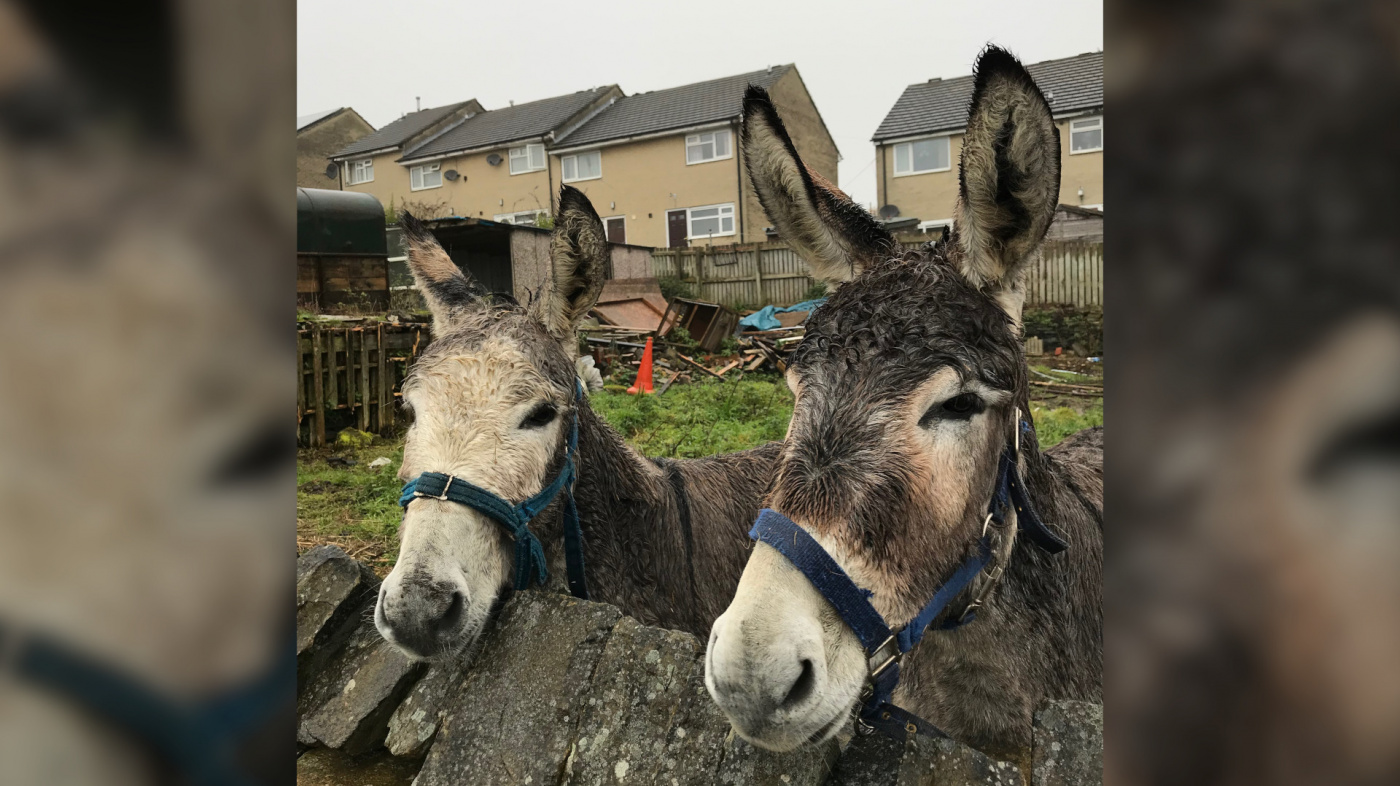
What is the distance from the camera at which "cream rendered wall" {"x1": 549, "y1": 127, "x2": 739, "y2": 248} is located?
75.7ft

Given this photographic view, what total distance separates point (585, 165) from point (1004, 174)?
83.5 feet

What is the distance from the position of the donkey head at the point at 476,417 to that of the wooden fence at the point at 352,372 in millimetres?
4496

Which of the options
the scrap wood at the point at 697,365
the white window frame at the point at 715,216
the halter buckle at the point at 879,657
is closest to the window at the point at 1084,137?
the halter buckle at the point at 879,657

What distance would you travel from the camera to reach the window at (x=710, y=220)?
23219 mm

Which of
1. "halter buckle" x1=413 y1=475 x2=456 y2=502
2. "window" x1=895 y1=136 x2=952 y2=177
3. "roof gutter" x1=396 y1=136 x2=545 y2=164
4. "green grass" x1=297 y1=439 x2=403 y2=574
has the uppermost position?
"roof gutter" x1=396 y1=136 x2=545 y2=164

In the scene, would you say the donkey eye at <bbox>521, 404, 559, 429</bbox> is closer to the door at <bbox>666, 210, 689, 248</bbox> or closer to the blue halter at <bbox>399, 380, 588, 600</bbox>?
the blue halter at <bbox>399, 380, 588, 600</bbox>

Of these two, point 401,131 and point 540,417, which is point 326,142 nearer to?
point 401,131

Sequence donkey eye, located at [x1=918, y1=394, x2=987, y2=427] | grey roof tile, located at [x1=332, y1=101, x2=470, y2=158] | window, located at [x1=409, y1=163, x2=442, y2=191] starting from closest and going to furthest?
donkey eye, located at [x1=918, y1=394, x2=987, y2=427] → window, located at [x1=409, y1=163, x2=442, y2=191] → grey roof tile, located at [x1=332, y1=101, x2=470, y2=158]

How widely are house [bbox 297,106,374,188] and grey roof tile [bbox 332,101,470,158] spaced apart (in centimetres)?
45

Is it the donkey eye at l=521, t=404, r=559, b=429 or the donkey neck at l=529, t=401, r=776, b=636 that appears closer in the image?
the donkey eye at l=521, t=404, r=559, b=429

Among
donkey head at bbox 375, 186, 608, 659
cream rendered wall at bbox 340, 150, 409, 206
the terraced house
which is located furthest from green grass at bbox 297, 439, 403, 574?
cream rendered wall at bbox 340, 150, 409, 206
